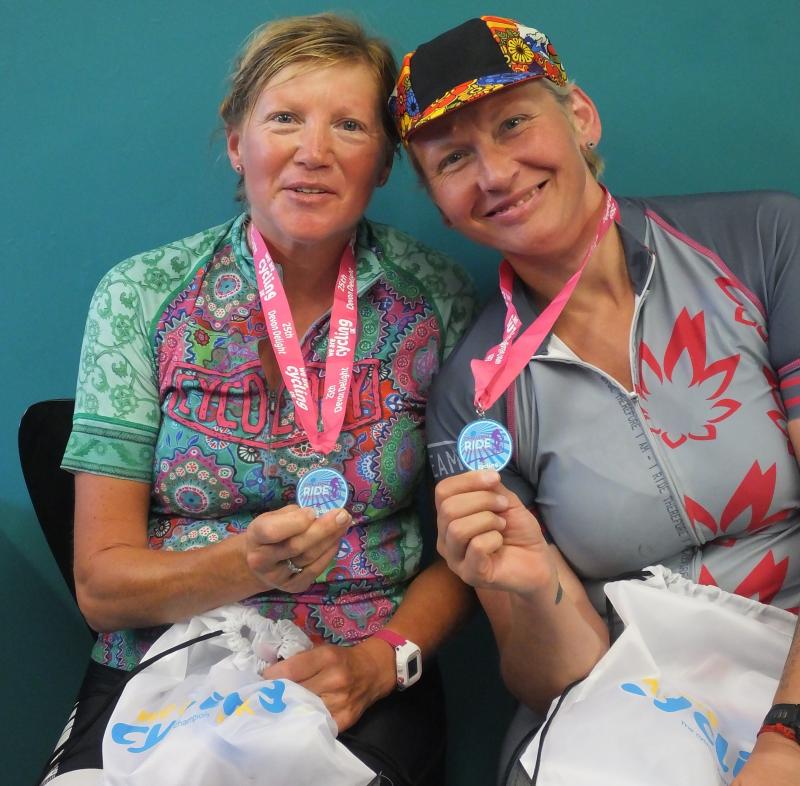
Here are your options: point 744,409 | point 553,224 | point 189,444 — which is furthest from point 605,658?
point 189,444

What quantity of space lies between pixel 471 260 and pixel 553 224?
1.70 ft

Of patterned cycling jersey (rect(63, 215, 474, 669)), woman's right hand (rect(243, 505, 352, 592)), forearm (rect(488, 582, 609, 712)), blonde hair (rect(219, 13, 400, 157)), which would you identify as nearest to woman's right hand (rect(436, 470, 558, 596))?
forearm (rect(488, 582, 609, 712))

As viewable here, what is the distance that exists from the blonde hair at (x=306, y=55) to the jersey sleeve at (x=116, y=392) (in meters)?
0.35

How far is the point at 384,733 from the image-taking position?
1359 mm

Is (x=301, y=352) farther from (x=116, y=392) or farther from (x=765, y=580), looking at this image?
(x=765, y=580)

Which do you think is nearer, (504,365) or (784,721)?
(784,721)

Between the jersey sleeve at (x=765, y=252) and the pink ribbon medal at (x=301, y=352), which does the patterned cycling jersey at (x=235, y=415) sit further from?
the jersey sleeve at (x=765, y=252)

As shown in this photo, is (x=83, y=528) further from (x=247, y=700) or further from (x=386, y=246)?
(x=386, y=246)

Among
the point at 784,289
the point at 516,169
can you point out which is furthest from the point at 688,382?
the point at 516,169

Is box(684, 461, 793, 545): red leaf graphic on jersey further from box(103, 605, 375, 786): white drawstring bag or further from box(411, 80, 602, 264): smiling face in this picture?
box(103, 605, 375, 786): white drawstring bag

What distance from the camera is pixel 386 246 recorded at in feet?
5.16

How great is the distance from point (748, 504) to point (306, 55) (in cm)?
96

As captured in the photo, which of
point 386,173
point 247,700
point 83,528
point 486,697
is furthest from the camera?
point 486,697

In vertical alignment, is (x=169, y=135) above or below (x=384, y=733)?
above
